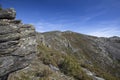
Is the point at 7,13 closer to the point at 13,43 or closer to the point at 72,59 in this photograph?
the point at 13,43

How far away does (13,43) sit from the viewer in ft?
54.0

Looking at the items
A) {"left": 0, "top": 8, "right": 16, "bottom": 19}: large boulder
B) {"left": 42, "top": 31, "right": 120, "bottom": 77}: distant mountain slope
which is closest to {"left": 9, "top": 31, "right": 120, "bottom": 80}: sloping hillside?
{"left": 42, "top": 31, "right": 120, "bottom": 77}: distant mountain slope

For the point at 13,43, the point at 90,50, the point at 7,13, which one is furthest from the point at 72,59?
the point at 90,50

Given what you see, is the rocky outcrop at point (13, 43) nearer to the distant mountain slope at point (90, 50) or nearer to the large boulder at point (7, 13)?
the large boulder at point (7, 13)

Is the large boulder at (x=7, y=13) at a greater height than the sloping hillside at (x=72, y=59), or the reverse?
the large boulder at (x=7, y=13)

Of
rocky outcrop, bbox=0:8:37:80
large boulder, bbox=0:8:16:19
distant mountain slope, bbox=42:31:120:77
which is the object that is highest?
large boulder, bbox=0:8:16:19

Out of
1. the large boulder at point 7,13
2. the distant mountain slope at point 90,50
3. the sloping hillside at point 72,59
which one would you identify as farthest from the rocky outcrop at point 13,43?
the distant mountain slope at point 90,50

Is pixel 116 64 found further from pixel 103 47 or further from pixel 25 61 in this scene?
pixel 25 61

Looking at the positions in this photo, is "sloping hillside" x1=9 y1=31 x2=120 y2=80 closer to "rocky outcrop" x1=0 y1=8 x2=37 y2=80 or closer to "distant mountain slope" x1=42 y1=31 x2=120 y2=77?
"distant mountain slope" x1=42 y1=31 x2=120 y2=77

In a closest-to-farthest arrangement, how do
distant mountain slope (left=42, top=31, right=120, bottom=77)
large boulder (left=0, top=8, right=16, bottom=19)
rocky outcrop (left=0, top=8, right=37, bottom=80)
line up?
1. rocky outcrop (left=0, top=8, right=37, bottom=80)
2. large boulder (left=0, top=8, right=16, bottom=19)
3. distant mountain slope (left=42, top=31, right=120, bottom=77)

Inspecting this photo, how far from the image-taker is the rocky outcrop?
52.4ft

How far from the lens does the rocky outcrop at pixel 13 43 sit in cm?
1596

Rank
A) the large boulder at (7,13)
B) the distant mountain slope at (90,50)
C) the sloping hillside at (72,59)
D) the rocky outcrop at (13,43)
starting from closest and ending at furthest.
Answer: the rocky outcrop at (13,43)
the large boulder at (7,13)
the sloping hillside at (72,59)
the distant mountain slope at (90,50)

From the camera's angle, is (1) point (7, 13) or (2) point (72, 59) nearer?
(1) point (7, 13)
